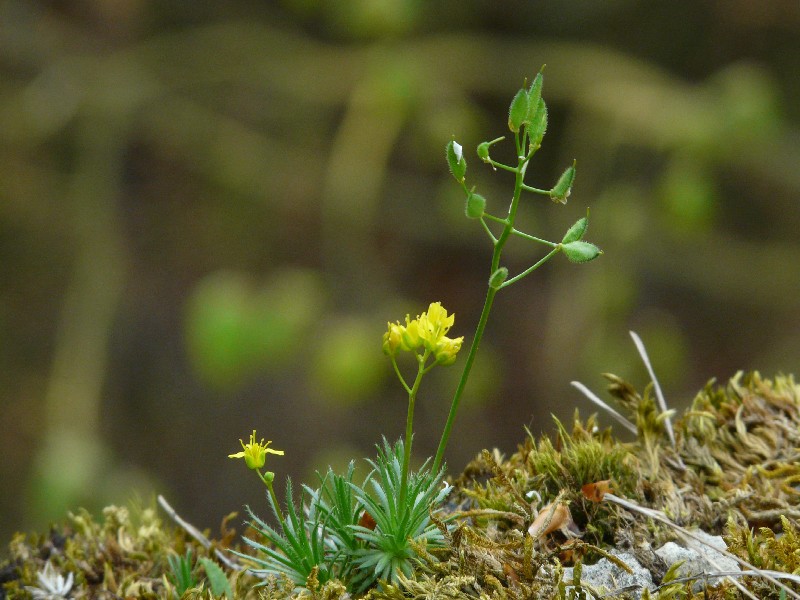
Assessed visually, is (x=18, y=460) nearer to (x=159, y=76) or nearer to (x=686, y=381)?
(x=159, y=76)

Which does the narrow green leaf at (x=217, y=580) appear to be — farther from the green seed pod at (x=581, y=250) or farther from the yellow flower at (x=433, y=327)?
the green seed pod at (x=581, y=250)

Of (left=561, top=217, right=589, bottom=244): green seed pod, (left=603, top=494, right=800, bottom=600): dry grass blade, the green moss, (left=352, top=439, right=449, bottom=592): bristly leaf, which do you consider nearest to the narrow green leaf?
the green moss

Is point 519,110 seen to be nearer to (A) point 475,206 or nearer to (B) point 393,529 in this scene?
(A) point 475,206

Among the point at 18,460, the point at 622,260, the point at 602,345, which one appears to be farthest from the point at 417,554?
the point at 18,460

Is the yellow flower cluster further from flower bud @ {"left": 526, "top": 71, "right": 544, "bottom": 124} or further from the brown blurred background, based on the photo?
the brown blurred background

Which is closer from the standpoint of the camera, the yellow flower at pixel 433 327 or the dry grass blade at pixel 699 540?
the dry grass blade at pixel 699 540

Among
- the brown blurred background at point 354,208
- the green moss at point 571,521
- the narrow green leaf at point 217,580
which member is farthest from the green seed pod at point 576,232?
the brown blurred background at point 354,208
